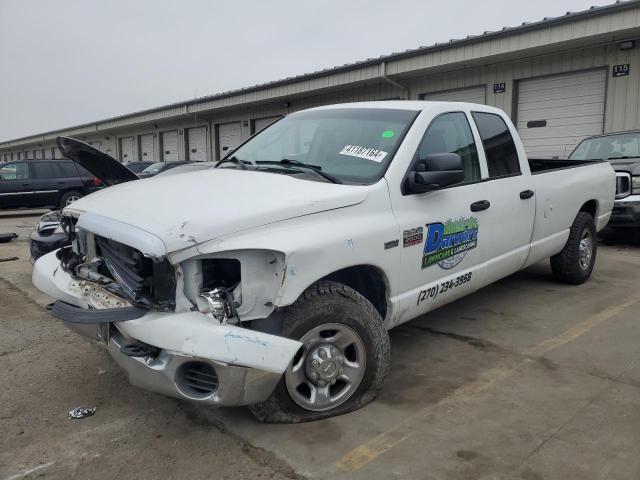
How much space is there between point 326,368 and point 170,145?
28.0 meters

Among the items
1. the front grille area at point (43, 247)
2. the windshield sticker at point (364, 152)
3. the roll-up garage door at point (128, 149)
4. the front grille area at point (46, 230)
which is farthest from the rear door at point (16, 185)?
the roll-up garage door at point (128, 149)

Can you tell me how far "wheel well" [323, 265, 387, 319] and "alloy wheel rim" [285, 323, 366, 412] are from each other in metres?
0.42

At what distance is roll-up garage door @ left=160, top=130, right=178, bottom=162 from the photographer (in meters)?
28.5

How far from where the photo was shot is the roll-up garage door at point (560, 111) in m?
12.2

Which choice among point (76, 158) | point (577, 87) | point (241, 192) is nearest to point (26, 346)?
point (76, 158)

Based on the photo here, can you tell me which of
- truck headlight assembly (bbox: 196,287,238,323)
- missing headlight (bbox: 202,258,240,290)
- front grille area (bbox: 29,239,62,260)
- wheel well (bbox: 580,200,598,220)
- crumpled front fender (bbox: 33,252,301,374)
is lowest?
front grille area (bbox: 29,239,62,260)

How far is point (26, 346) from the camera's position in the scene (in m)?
4.41

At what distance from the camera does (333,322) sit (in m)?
2.91

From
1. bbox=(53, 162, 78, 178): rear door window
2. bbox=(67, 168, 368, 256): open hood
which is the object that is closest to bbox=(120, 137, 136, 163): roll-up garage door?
bbox=(53, 162, 78, 178): rear door window

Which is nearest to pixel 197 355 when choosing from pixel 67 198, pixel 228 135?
pixel 67 198

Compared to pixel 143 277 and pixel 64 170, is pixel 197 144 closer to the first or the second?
pixel 64 170

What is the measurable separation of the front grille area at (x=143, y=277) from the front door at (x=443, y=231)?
1.45 meters

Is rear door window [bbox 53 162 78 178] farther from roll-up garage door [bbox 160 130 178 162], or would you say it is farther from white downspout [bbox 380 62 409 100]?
roll-up garage door [bbox 160 130 178 162]

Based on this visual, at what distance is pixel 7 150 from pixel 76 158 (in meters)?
65.9
